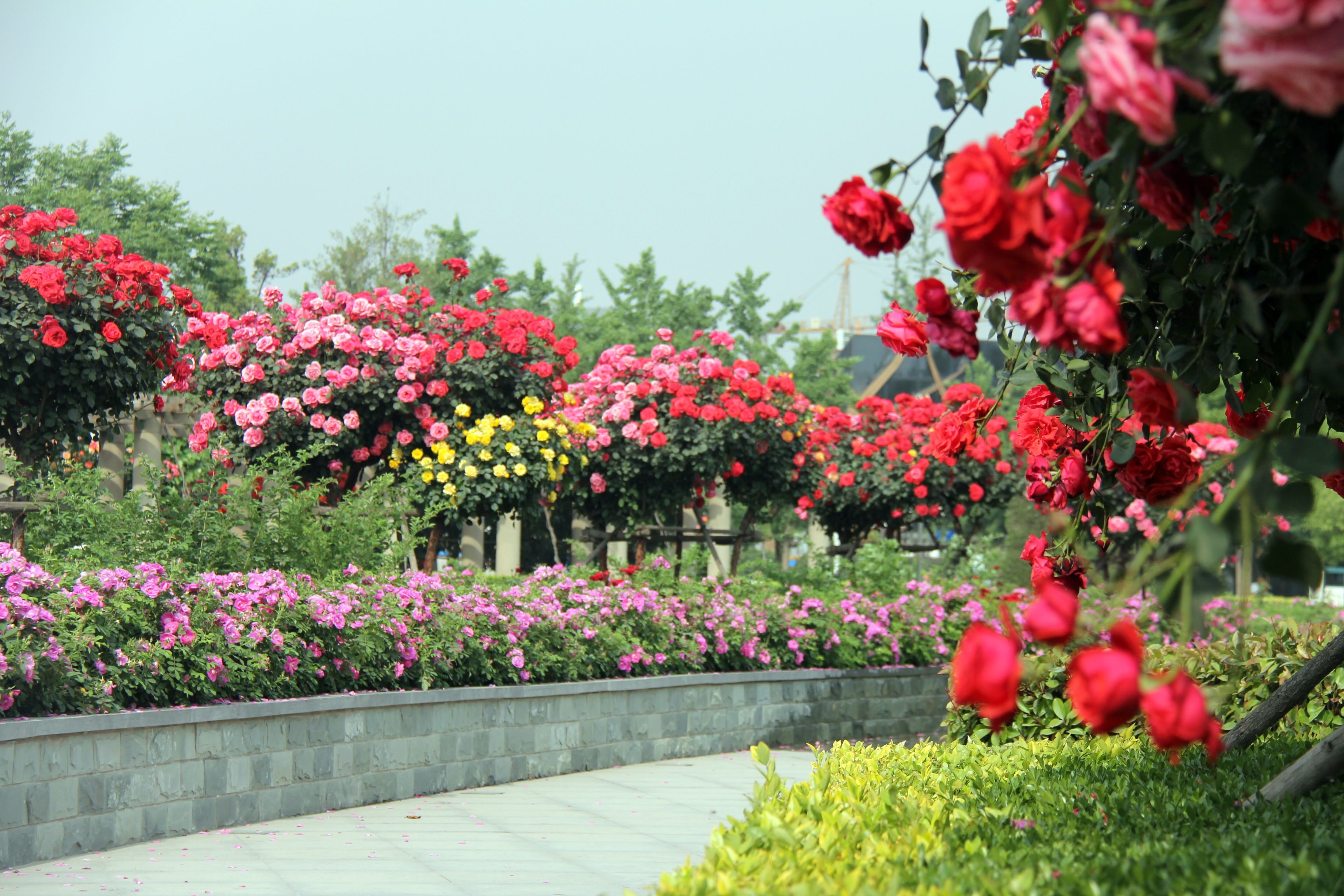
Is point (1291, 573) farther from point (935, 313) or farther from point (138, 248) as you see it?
point (138, 248)

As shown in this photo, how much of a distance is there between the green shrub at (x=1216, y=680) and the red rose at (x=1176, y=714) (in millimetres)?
4639

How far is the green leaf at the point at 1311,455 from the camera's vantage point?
1561mm

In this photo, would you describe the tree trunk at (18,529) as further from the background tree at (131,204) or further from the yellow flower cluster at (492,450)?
the background tree at (131,204)

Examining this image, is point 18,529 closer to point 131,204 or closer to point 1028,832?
point 1028,832

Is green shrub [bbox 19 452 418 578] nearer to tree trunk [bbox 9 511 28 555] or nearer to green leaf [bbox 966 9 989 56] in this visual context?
tree trunk [bbox 9 511 28 555]

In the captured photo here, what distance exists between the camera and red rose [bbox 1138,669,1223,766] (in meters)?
1.52

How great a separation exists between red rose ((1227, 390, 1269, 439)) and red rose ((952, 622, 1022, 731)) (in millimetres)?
1400

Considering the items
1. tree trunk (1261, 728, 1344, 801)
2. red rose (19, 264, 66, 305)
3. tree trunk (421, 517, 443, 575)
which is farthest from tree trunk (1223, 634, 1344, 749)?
red rose (19, 264, 66, 305)

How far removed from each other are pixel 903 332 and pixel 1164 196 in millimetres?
864

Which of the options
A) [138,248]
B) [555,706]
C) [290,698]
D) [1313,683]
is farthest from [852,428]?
[138,248]

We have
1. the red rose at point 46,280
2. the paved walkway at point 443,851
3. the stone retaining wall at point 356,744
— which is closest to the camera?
the paved walkway at point 443,851

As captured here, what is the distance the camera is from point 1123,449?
2.79 m

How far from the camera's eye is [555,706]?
8062mm

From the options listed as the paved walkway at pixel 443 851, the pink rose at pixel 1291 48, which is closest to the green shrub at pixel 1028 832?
the pink rose at pixel 1291 48
